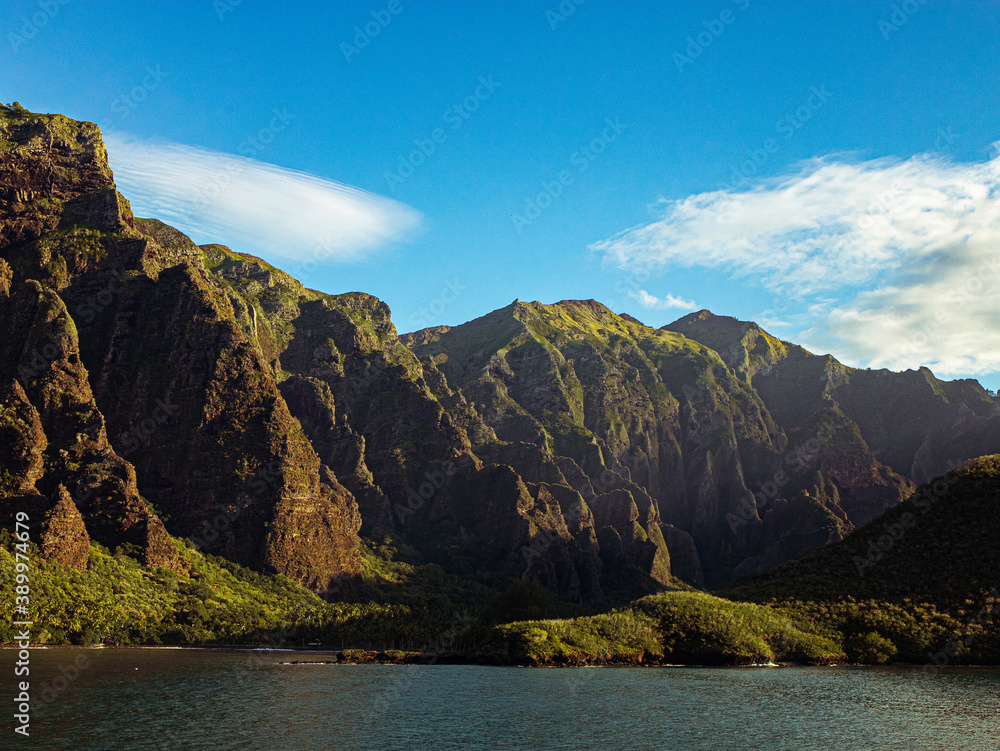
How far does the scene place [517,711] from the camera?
4803 inches

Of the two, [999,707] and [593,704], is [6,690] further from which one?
[999,707]

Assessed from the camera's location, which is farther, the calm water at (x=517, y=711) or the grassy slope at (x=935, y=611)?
the grassy slope at (x=935, y=611)

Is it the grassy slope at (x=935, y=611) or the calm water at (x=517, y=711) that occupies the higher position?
the grassy slope at (x=935, y=611)

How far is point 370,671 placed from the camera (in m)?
199

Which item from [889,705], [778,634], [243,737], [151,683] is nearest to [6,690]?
[151,683]

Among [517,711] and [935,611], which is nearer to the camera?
[517,711]

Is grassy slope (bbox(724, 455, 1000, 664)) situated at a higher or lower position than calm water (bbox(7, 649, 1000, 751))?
higher

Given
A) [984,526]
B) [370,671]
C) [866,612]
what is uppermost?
[984,526]

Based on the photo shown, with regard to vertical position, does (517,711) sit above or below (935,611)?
below

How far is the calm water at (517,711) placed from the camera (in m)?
97.2

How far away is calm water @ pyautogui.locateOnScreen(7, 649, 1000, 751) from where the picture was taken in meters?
97.2

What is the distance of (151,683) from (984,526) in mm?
193469

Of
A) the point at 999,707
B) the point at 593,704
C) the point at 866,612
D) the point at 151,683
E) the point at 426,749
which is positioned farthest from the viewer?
the point at 866,612

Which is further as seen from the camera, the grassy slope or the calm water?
the grassy slope
